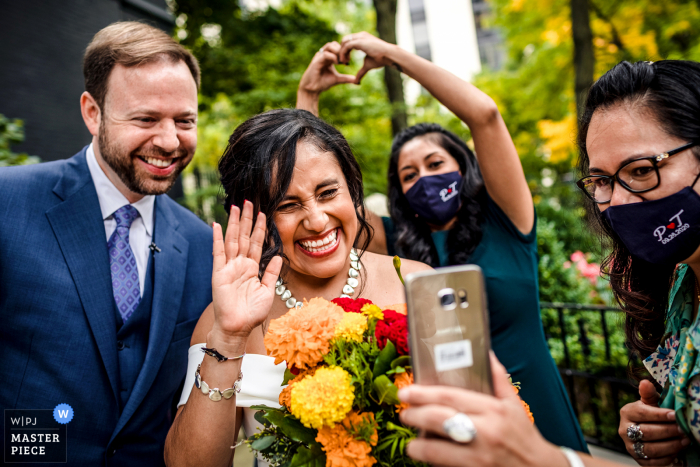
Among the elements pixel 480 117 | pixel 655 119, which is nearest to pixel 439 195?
pixel 480 117

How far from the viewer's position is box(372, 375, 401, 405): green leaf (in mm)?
1146

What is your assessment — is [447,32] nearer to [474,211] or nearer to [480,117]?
[474,211]

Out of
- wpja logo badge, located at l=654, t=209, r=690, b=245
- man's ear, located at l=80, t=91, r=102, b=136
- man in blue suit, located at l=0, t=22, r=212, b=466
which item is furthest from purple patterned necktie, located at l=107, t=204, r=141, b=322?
wpja logo badge, located at l=654, t=209, r=690, b=245

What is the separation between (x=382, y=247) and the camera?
10.4 feet

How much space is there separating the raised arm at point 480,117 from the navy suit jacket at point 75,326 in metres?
1.75

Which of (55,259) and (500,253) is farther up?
(55,259)

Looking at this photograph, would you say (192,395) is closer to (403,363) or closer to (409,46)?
(403,363)

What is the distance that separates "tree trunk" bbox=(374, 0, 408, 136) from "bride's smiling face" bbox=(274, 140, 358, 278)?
572 cm

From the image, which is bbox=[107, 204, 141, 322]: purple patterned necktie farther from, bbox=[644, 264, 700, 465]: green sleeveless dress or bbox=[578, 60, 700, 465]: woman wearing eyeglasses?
bbox=[644, 264, 700, 465]: green sleeveless dress

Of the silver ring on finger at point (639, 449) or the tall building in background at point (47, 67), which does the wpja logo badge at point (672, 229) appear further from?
the tall building in background at point (47, 67)

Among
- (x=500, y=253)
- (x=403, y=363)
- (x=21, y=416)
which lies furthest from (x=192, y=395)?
(x=500, y=253)

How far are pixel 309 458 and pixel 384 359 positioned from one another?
1.16ft

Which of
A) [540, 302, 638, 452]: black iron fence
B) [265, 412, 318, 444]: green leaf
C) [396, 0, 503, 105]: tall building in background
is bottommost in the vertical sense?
[540, 302, 638, 452]: black iron fence

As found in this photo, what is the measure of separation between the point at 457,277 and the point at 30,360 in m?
2.09
